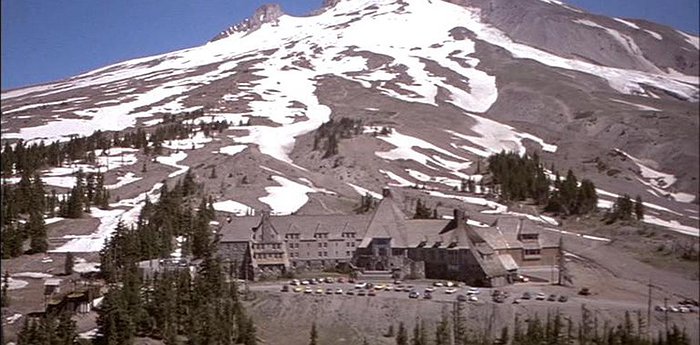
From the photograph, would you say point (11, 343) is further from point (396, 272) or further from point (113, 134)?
point (113, 134)

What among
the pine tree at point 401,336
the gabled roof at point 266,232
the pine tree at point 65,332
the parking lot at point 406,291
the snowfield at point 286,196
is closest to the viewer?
the pine tree at point 65,332

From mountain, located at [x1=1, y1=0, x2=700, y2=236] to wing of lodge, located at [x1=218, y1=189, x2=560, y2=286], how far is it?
208 cm

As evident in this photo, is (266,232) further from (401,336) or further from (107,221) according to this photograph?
(401,336)

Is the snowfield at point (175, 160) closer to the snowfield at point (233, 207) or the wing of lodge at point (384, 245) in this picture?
the snowfield at point (233, 207)

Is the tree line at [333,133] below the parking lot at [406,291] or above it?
above

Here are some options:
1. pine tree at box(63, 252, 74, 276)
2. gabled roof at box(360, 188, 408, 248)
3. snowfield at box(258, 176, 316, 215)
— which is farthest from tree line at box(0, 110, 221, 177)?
gabled roof at box(360, 188, 408, 248)

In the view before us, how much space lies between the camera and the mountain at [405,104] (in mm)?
8898

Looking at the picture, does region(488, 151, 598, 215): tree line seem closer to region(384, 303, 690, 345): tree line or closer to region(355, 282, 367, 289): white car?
region(384, 303, 690, 345): tree line

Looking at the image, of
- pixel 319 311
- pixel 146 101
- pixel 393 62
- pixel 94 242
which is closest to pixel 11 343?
pixel 319 311

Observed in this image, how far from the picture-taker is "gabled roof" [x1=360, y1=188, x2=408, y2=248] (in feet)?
72.4

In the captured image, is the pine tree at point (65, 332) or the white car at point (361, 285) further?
the white car at point (361, 285)

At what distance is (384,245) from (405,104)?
30.4 metres

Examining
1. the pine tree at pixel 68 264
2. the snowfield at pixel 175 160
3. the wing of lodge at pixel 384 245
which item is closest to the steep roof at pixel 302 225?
the wing of lodge at pixel 384 245

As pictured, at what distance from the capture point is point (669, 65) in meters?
6.90
